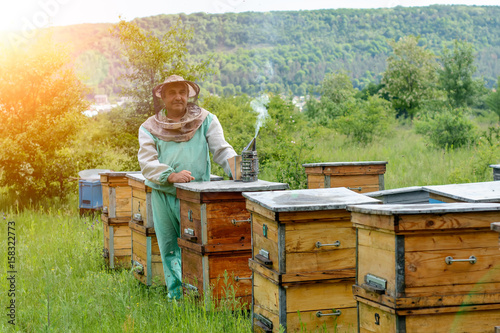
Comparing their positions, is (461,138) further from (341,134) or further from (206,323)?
(206,323)

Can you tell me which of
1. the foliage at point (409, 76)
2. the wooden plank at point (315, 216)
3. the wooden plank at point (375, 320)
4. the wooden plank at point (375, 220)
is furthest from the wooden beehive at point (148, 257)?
the foliage at point (409, 76)

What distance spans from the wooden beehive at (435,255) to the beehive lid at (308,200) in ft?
1.63

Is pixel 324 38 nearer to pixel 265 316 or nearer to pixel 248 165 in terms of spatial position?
pixel 248 165

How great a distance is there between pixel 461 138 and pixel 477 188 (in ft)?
39.2

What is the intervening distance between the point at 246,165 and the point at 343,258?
4.81 ft

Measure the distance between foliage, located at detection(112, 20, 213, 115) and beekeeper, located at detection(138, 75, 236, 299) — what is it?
241 inches

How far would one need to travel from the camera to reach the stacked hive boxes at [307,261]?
343 centimetres

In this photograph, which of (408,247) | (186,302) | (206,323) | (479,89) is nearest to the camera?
(408,247)

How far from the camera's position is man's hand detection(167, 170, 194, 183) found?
4910 mm

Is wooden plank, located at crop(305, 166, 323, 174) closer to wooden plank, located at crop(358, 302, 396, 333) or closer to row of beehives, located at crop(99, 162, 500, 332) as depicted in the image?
row of beehives, located at crop(99, 162, 500, 332)

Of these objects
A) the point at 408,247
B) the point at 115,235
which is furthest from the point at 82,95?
the point at 408,247

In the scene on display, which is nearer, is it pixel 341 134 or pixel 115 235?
pixel 115 235

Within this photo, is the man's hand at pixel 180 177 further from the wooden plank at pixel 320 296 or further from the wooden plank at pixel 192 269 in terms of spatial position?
the wooden plank at pixel 320 296

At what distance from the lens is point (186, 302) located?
4555 millimetres
